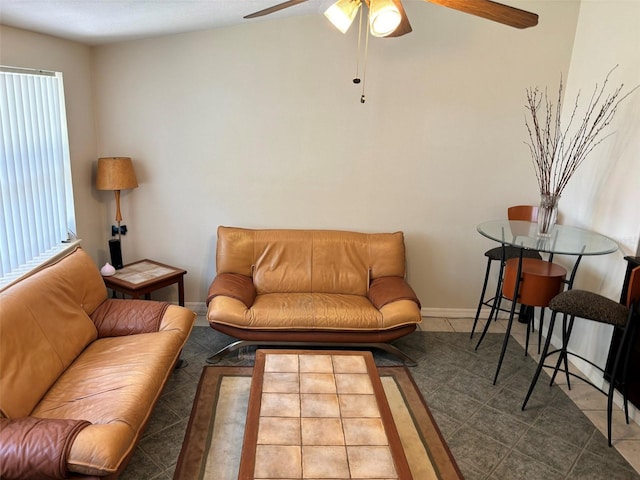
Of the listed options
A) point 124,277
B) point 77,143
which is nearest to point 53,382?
point 124,277

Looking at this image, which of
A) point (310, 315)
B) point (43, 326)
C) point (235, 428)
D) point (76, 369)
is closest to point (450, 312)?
point (310, 315)

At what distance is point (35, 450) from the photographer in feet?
5.72

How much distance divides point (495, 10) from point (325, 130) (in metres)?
2.12

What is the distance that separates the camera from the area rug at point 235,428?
7.62 feet

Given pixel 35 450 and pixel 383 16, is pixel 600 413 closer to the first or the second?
pixel 383 16

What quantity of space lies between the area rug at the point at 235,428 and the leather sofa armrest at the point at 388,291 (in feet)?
1.63

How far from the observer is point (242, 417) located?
2.70m

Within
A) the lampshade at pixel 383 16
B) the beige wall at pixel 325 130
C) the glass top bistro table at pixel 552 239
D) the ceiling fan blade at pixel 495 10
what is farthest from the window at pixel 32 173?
the glass top bistro table at pixel 552 239

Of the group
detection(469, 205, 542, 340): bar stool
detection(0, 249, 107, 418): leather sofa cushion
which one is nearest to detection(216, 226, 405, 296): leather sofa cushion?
detection(469, 205, 542, 340): bar stool

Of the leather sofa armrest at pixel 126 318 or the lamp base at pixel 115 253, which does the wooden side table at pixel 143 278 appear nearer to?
the lamp base at pixel 115 253

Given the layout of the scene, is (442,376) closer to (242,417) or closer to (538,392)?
(538,392)

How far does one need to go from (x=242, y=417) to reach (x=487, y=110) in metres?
3.04

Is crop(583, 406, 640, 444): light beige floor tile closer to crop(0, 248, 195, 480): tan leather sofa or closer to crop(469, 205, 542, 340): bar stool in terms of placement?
crop(469, 205, 542, 340): bar stool

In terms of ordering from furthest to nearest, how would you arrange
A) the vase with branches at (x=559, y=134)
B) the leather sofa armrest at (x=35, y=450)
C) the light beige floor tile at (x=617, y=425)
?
the vase with branches at (x=559, y=134)
the light beige floor tile at (x=617, y=425)
the leather sofa armrest at (x=35, y=450)
